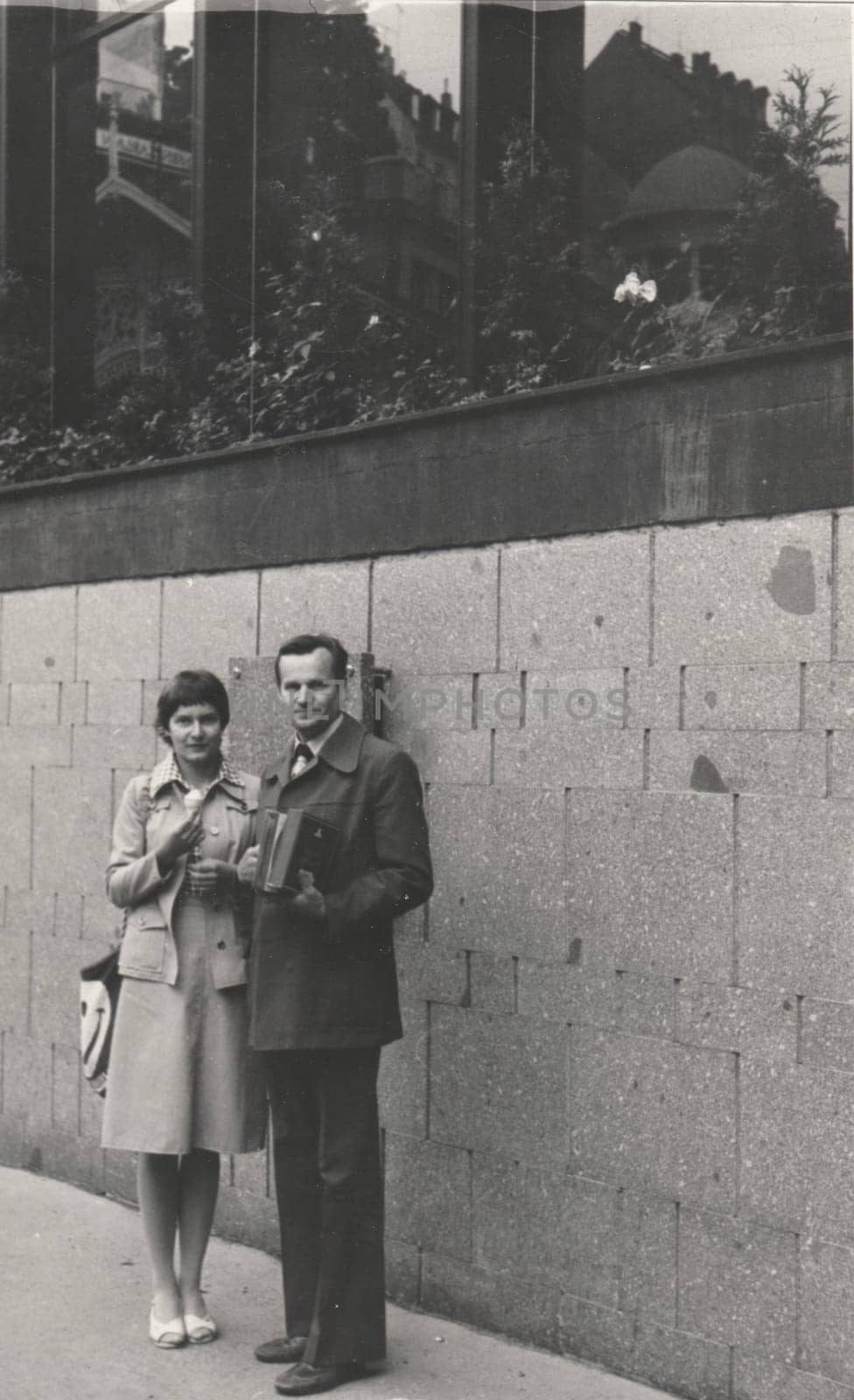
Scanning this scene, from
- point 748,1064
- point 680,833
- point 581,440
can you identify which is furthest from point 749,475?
point 748,1064

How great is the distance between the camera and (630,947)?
4.59 m

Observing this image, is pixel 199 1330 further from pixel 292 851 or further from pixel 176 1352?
pixel 292 851

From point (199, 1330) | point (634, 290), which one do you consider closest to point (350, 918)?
point (199, 1330)

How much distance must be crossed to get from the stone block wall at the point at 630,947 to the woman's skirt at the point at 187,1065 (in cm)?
64

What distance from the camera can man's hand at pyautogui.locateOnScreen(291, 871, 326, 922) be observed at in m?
4.34

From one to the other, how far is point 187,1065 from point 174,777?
0.85 m

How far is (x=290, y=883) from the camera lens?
4.29 m

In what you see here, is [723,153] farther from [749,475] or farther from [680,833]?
[680,833]

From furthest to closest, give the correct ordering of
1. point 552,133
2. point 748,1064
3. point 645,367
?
point 552,133, point 645,367, point 748,1064

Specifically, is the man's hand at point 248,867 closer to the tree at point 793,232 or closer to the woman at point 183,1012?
the woman at point 183,1012

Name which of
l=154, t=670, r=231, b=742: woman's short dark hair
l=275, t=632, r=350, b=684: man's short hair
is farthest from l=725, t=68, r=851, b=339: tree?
l=154, t=670, r=231, b=742: woman's short dark hair

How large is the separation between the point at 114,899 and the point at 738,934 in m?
1.83

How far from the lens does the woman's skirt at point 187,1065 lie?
477 centimetres

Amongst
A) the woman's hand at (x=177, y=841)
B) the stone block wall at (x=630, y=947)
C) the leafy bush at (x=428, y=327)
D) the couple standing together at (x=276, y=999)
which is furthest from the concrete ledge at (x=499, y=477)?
the woman's hand at (x=177, y=841)
